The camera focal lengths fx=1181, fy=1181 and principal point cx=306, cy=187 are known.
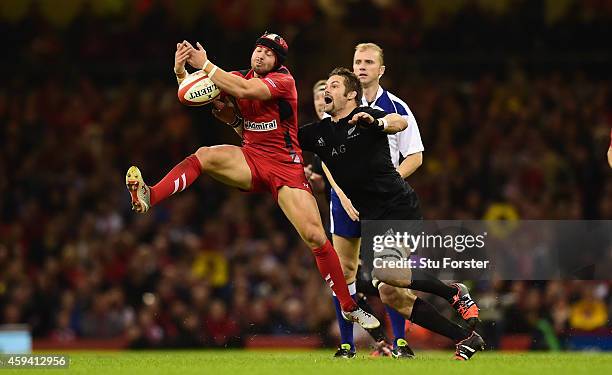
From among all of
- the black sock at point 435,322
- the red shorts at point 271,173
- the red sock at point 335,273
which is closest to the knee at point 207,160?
the red shorts at point 271,173

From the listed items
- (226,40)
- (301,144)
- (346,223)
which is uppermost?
(226,40)

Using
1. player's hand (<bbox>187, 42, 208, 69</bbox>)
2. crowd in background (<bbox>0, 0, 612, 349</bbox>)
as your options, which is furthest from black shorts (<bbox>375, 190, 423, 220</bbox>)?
crowd in background (<bbox>0, 0, 612, 349</bbox>)

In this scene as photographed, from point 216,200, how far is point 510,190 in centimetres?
421

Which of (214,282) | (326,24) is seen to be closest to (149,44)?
(326,24)

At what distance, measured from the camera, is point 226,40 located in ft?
57.0

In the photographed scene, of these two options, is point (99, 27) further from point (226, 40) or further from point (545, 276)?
point (545, 276)

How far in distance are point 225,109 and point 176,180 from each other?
0.72 metres

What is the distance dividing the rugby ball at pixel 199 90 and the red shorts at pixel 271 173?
56cm

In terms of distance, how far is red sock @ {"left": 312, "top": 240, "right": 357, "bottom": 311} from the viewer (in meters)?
8.87

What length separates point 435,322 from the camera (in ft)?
29.9

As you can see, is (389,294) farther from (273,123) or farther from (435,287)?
(273,123)

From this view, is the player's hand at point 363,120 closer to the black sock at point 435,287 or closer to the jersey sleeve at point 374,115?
the jersey sleeve at point 374,115
